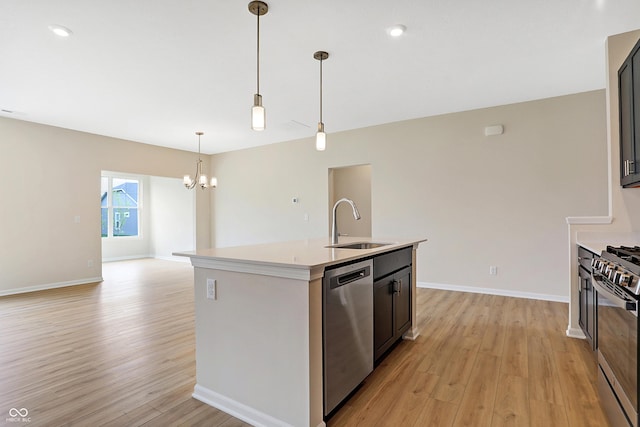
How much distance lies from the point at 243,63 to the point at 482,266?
4.01 metres

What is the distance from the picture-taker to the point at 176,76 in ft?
11.4

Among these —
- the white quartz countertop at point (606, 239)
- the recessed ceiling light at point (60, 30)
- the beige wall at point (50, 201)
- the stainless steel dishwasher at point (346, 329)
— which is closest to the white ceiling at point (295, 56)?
the recessed ceiling light at point (60, 30)

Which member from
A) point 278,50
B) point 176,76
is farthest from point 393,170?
point 176,76

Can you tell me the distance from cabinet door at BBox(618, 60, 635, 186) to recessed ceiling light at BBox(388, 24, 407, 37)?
1686 mm

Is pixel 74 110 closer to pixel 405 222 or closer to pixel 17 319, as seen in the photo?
pixel 17 319

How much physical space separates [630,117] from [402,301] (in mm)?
2233

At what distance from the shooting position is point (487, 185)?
4.57 metres

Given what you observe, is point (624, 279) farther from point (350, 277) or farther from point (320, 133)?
point (320, 133)

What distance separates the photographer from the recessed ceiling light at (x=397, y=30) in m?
2.60

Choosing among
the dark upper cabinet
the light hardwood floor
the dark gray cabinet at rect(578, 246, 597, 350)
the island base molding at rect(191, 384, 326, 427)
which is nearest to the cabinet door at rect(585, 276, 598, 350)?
the dark gray cabinet at rect(578, 246, 597, 350)

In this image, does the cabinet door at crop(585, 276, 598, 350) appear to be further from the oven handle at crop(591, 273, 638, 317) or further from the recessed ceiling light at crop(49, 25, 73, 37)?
the recessed ceiling light at crop(49, 25, 73, 37)

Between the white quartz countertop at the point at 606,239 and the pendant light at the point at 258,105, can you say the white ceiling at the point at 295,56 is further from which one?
the white quartz countertop at the point at 606,239

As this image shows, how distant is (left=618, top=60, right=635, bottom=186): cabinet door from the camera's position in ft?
8.09

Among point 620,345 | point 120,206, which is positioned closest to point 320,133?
point 620,345
